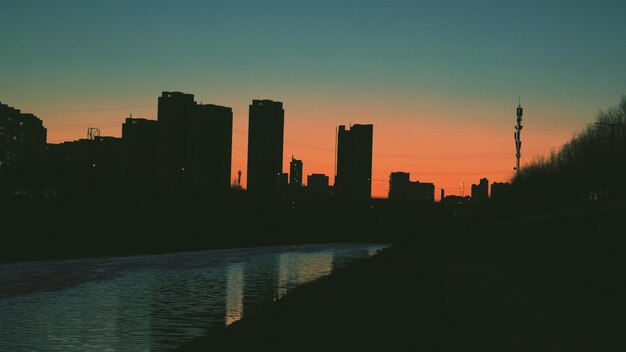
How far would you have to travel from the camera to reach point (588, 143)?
13612 cm

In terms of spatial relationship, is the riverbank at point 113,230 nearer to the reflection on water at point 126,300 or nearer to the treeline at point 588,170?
the reflection on water at point 126,300

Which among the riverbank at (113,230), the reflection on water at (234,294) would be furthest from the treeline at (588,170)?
the reflection on water at (234,294)

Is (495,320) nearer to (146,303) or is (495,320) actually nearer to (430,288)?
(430,288)

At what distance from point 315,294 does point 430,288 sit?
15.1 feet

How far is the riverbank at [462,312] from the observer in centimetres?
1695

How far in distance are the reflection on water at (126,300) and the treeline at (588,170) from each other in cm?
7032

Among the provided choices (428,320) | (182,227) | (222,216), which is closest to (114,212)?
(182,227)

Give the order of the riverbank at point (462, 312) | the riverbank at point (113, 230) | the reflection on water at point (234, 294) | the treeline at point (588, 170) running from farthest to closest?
the treeline at point (588, 170), the riverbank at point (113, 230), the reflection on water at point (234, 294), the riverbank at point (462, 312)

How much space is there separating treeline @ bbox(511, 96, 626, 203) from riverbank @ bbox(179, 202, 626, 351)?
247ft

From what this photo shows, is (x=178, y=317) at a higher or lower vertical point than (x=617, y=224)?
lower

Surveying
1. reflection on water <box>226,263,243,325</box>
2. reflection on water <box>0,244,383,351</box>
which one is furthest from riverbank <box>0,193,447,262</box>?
reflection on water <box>226,263,243,325</box>

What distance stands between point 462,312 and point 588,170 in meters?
116

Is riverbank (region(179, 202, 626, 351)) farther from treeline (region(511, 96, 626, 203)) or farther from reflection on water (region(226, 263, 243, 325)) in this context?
treeline (region(511, 96, 626, 203))

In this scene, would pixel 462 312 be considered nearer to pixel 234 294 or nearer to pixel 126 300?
pixel 126 300
